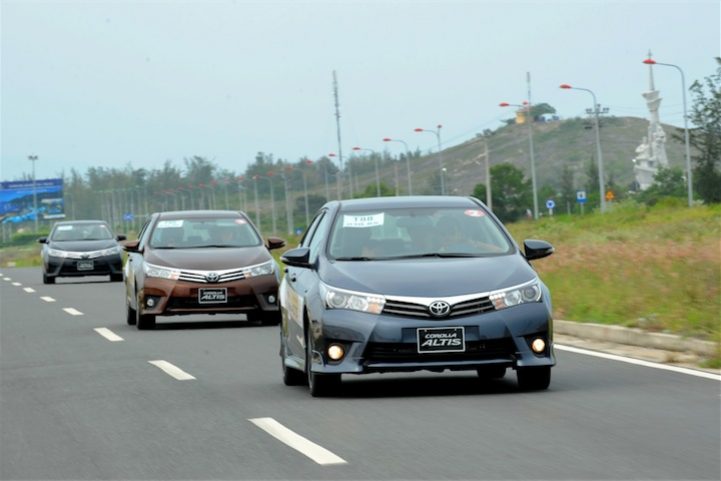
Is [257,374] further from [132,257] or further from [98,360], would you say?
[132,257]

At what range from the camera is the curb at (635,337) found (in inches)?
577

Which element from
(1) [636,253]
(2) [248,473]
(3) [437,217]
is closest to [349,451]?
(2) [248,473]

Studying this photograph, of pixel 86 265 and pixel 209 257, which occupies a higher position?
pixel 209 257

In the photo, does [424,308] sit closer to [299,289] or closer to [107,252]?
[299,289]

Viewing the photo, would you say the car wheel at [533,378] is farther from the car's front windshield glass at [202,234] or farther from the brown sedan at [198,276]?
the car's front windshield glass at [202,234]

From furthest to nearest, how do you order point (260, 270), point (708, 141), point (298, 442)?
point (708, 141) → point (260, 270) → point (298, 442)

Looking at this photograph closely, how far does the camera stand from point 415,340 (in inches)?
433

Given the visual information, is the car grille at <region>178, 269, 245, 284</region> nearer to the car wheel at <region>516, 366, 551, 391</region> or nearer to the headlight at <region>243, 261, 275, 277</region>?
the headlight at <region>243, 261, 275, 277</region>

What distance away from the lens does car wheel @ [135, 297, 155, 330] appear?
20.9 meters

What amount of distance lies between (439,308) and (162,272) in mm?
10363

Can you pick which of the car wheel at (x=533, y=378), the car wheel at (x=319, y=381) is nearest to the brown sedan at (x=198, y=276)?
the car wheel at (x=319, y=381)

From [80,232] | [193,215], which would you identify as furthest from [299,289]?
[80,232]

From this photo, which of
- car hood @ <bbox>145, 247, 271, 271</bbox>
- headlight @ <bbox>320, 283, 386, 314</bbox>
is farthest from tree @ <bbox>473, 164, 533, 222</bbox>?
headlight @ <bbox>320, 283, 386, 314</bbox>

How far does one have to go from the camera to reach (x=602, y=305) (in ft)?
64.2
